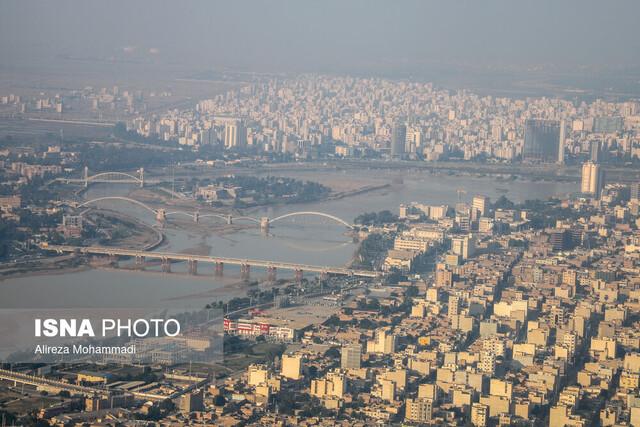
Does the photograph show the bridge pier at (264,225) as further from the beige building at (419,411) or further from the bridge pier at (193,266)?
the beige building at (419,411)

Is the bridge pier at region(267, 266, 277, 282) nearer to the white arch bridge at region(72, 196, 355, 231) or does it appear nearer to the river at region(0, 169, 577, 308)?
the river at region(0, 169, 577, 308)

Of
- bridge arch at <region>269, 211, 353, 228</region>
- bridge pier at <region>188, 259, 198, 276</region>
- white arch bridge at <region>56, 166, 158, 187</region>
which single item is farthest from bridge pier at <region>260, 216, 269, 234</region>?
white arch bridge at <region>56, 166, 158, 187</region>

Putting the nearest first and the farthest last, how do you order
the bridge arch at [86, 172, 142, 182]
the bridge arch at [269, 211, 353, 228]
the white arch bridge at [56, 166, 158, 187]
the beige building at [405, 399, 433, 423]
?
1. the beige building at [405, 399, 433, 423]
2. the bridge arch at [269, 211, 353, 228]
3. the white arch bridge at [56, 166, 158, 187]
4. the bridge arch at [86, 172, 142, 182]

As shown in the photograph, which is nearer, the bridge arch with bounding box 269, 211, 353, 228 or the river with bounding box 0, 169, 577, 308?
the river with bounding box 0, 169, 577, 308

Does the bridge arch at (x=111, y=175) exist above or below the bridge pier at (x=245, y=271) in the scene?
above

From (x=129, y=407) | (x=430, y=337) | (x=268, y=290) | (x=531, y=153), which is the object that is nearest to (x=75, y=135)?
(x=531, y=153)

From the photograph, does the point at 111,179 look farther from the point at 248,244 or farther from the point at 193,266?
the point at 193,266

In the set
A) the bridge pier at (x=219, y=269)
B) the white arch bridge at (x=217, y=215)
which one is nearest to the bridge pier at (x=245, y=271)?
the bridge pier at (x=219, y=269)
